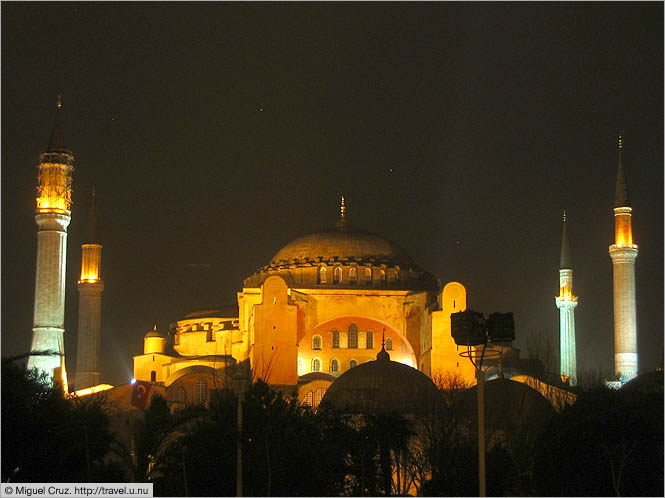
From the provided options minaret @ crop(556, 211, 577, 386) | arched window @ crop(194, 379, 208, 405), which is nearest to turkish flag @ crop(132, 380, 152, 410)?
arched window @ crop(194, 379, 208, 405)

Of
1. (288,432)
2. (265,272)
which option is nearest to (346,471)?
(288,432)

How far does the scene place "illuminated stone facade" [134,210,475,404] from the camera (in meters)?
53.2

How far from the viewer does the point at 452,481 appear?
25.4 metres

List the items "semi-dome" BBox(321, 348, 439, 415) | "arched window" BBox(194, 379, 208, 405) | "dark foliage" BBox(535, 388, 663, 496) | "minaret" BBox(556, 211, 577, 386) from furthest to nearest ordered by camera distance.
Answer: "minaret" BBox(556, 211, 577, 386) → "arched window" BBox(194, 379, 208, 405) → "semi-dome" BBox(321, 348, 439, 415) → "dark foliage" BBox(535, 388, 663, 496)

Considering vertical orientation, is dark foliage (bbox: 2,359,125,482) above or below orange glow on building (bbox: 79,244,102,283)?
below

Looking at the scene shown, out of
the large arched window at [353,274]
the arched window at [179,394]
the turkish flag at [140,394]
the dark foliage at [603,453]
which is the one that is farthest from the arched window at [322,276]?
the dark foliage at [603,453]

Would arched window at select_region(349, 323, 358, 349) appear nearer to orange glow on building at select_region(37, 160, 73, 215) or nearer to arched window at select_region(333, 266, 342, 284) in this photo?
arched window at select_region(333, 266, 342, 284)

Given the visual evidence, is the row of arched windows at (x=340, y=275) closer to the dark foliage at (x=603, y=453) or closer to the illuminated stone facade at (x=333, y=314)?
the illuminated stone facade at (x=333, y=314)

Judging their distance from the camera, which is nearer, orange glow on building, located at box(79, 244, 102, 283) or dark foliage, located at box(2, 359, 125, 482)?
dark foliage, located at box(2, 359, 125, 482)

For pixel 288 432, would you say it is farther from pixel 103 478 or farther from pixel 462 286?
pixel 462 286

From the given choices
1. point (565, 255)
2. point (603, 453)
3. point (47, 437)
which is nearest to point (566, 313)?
point (565, 255)

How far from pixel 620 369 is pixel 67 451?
28510 millimetres

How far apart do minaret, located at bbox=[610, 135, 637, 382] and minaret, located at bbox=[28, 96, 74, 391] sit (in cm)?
2116

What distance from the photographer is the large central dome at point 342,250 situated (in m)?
55.9
